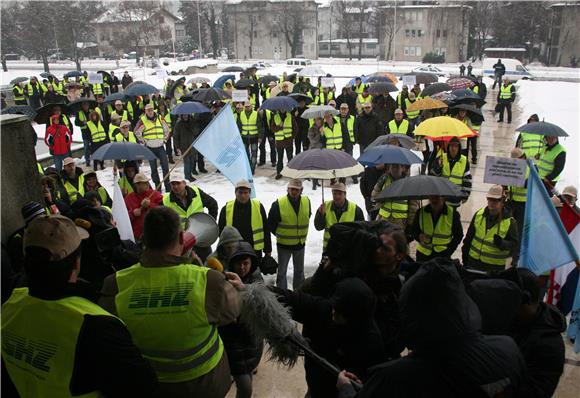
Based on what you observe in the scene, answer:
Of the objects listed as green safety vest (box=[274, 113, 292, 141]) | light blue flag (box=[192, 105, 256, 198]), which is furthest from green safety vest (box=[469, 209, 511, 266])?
green safety vest (box=[274, 113, 292, 141])

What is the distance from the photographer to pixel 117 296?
2357 mm

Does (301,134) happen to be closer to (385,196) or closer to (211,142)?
(211,142)

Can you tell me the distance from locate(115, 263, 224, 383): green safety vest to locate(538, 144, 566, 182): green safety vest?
7.26 meters

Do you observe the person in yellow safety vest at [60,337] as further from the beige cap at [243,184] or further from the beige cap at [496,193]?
the beige cap at [496,193]

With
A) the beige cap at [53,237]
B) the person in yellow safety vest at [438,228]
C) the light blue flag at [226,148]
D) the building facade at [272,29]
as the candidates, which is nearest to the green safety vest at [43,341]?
the beige cap at [53,237]

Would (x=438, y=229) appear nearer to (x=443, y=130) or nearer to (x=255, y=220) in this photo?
(x=255, y=220)

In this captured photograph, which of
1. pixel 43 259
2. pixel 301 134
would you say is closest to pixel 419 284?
pixel 43 259

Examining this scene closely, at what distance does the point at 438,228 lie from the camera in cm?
545

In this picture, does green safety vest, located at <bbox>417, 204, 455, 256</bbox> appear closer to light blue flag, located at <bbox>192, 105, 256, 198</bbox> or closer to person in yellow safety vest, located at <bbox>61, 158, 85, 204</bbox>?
light blue flag, located at <bbox>192, 105, 256, 198</bbox>

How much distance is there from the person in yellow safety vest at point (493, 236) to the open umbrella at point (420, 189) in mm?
464

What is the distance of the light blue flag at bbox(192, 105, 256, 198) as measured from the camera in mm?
6258

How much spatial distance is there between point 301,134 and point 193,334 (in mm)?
10843

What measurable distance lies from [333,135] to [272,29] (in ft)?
243

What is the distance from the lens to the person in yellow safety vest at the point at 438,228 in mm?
5438
